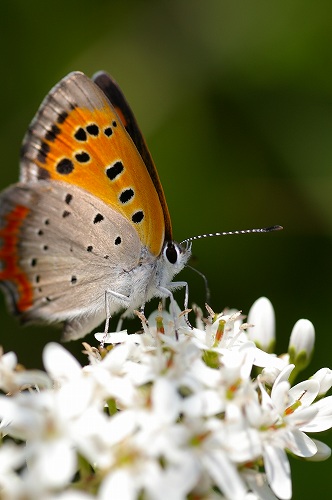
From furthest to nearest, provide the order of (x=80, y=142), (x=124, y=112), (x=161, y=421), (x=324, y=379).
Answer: (x=124, y=112), (x=80, y=142), (x=324, y=379), (x=161, y=421)

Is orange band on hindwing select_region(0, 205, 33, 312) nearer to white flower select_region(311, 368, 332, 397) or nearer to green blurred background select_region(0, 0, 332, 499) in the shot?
white flower select_region(311, 368, 332, 397)

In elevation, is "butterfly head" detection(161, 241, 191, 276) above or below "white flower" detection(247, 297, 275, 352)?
above

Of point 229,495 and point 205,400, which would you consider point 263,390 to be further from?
point 229,495

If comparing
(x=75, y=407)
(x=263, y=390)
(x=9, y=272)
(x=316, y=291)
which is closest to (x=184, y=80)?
(x=316, y=291)

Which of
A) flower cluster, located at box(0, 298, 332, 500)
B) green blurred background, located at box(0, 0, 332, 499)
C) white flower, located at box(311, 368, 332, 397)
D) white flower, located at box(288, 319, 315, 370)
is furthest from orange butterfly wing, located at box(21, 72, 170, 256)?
green blurred background, located at box(0, 0, 332, 499)

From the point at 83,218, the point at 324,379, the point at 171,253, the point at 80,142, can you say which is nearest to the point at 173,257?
the point at 171,253

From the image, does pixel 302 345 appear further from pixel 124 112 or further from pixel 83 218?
pixel 124 112
